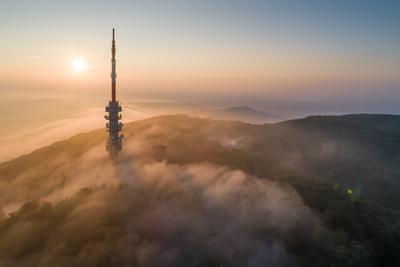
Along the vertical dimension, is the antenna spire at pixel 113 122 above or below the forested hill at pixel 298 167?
above

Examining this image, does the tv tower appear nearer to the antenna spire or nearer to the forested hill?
the antenna spire

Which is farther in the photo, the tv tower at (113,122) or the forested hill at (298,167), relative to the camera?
the tv tower at (113,122)

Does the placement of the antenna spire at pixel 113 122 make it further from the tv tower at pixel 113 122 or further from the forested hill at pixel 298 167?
the forested hill at pixel 298 167

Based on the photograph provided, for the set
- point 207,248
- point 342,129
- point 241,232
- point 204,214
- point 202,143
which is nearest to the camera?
point 207,248

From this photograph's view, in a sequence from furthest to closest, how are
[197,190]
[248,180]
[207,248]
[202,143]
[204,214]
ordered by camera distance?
[202,143]
[248,180]
[197,190]
[204,214]
[207,248]

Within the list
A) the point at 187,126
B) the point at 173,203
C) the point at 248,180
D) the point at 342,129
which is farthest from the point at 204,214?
the point at 342,129

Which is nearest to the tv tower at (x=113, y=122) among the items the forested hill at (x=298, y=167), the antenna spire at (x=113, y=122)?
the antenna spire at (x=113, y=122)

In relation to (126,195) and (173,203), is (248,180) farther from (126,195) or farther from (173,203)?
(126,195)

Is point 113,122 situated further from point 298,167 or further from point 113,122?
point 298,167

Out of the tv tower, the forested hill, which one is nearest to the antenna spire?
the tv tower

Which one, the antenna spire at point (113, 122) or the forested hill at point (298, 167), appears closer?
the forested hill at point (298, 167)

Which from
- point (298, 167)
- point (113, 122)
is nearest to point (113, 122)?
point (113, 122)
